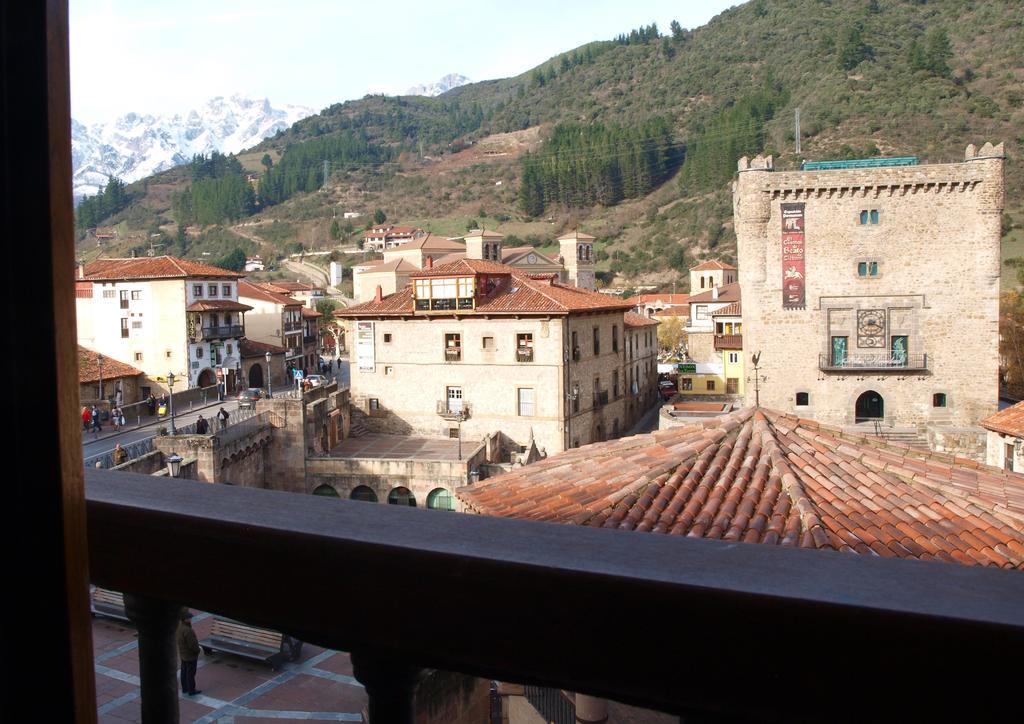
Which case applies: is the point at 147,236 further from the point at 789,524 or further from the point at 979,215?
the point at 789,524

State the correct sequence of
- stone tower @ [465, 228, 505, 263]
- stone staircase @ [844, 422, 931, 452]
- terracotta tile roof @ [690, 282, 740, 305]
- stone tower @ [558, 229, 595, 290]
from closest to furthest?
1. stone staircase @ [844, 422, 931, 452]
2. terracotta tile roof @ [690, 282, 740, 305]
3. stone tower @ [465, 228, 505, 263]
4. stone tower @ [558, 229, 595, 290]

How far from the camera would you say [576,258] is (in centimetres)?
6569

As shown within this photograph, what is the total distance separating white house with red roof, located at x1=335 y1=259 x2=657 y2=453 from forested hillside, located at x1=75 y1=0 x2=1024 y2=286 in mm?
41392

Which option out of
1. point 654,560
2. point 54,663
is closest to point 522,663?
point 654,560

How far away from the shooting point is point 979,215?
104 feet

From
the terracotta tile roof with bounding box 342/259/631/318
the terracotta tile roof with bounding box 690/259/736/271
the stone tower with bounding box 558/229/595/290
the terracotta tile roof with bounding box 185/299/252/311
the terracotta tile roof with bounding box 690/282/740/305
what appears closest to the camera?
the terracotta tile roof with bounding box 342/259/631/318

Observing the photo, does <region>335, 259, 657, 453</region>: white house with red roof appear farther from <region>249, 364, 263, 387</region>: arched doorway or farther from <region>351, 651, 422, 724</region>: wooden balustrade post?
<region>351, 651, 422, 724</region>: wooden balustrade post

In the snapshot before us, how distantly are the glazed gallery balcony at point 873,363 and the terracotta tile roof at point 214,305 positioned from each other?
2708 cm

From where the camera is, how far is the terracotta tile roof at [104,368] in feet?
113

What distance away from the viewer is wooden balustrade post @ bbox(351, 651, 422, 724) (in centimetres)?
124

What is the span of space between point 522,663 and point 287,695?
1017cm

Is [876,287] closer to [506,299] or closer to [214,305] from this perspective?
[506,299]

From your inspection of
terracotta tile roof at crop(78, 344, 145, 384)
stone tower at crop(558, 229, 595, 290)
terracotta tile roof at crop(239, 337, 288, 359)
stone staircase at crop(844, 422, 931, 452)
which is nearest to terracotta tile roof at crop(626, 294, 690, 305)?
stone tower at crop(558, 229, 595, 290)

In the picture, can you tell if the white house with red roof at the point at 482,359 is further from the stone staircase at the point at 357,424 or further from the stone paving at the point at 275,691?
the stone paving at the point at 275,691
